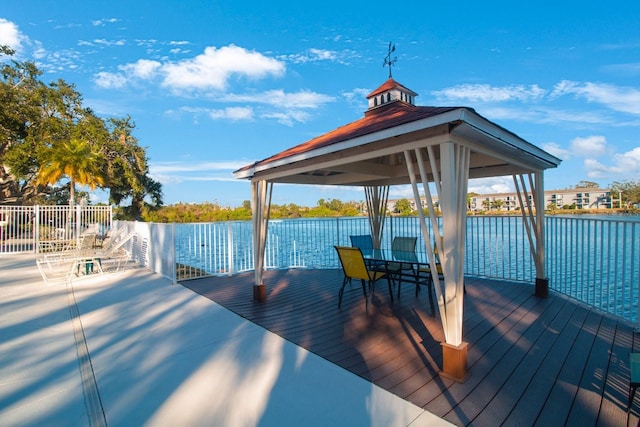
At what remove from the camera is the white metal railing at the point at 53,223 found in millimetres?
11807

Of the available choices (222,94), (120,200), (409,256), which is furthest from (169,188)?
(409,256)

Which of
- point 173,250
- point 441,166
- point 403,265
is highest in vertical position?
point 441,166

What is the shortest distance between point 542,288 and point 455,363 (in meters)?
3.10

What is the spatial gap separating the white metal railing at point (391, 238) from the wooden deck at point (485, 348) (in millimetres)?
632

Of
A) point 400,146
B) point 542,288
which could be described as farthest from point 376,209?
point 400,146

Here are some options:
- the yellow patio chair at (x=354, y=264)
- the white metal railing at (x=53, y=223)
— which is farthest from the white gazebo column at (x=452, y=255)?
the white metal railing at (x=53, y=223)

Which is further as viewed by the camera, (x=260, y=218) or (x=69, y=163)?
(x=69, y=163)

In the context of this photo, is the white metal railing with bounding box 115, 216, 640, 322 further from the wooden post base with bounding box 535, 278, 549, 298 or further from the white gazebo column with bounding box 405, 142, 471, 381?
the white gazebo column with bounding box 405, 142, 471, 381

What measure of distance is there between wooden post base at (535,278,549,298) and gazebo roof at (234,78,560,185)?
5.56 ft

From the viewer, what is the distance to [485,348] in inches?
117

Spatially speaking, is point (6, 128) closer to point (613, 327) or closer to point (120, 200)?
point (120, 200)

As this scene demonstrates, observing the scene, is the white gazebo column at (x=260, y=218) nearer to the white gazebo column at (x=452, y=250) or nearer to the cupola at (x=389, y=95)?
the cupola at (x=389, y=95)

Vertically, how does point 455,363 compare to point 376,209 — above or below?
below

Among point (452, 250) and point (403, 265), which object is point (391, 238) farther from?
point (452, 250)
